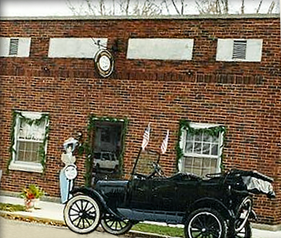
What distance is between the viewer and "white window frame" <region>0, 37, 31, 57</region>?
1894 millimetres

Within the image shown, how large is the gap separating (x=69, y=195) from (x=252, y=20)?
0.82 metres

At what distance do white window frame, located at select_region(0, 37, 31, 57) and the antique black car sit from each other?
1.67ft

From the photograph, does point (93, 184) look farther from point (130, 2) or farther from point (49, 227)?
point (130, 2)

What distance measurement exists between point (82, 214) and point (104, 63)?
506mm

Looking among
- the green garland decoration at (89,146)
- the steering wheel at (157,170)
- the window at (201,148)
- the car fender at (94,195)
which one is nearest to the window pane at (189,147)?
the window at (201,148)

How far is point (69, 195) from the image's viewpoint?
6.00 ft

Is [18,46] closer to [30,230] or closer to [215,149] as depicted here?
[30,230]

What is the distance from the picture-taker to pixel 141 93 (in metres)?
1.81

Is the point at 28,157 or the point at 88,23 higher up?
the point at 88,23

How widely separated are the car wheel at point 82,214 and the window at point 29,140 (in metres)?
0.18

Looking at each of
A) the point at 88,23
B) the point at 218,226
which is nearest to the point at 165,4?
the point at 88,23

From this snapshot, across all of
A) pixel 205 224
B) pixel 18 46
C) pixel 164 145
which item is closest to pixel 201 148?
pixel 164 145

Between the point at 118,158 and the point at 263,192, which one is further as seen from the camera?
the point at 118,158

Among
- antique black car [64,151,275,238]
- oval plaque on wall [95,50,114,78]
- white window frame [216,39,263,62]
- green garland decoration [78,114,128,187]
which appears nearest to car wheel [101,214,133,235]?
antique black car [64,151,275,238]
